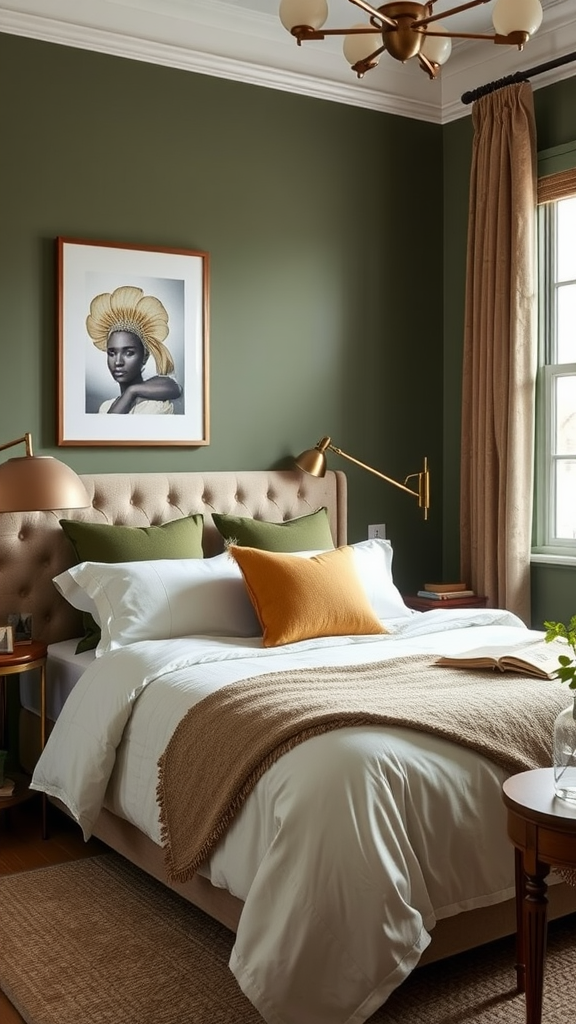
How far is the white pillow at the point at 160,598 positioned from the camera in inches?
151

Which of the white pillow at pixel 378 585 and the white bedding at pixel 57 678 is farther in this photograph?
the white pillow at pixel 378 585

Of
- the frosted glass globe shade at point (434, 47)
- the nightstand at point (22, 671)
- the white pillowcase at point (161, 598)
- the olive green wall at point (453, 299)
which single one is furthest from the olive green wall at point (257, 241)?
the frosted glass globe shade at point (434, 47)

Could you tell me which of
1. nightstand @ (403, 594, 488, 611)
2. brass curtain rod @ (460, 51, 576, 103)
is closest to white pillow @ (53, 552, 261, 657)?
nightstand @ (403, 594, 488, 611)

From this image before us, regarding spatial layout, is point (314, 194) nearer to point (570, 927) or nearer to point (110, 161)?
point (110, 161)

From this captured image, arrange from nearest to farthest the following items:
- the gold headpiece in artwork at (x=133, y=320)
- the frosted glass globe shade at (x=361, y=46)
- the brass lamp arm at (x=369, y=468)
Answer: the frosted glass globe shade at (x=361, y=46) → the gold headpiece in artwork at (x=133, y=320) → the brass lamp arm at (x=369, y=468)

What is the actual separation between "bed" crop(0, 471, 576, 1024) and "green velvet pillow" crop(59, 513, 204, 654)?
2.0 inches

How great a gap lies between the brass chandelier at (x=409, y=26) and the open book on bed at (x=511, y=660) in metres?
1.65

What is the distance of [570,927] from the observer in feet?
10.2

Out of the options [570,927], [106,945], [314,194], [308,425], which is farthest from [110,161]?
[570,927]

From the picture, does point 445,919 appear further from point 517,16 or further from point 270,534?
point 517,16

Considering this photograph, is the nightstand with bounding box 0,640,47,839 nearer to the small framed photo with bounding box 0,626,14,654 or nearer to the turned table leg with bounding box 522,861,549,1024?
the small framed photo with bounding box 0,626,14,654

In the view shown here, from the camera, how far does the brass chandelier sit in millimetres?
2594

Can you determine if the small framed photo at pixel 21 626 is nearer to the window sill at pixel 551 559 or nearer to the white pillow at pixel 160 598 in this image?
the white pillow at pixel 160 598

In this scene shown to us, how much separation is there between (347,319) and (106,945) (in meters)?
3.11
